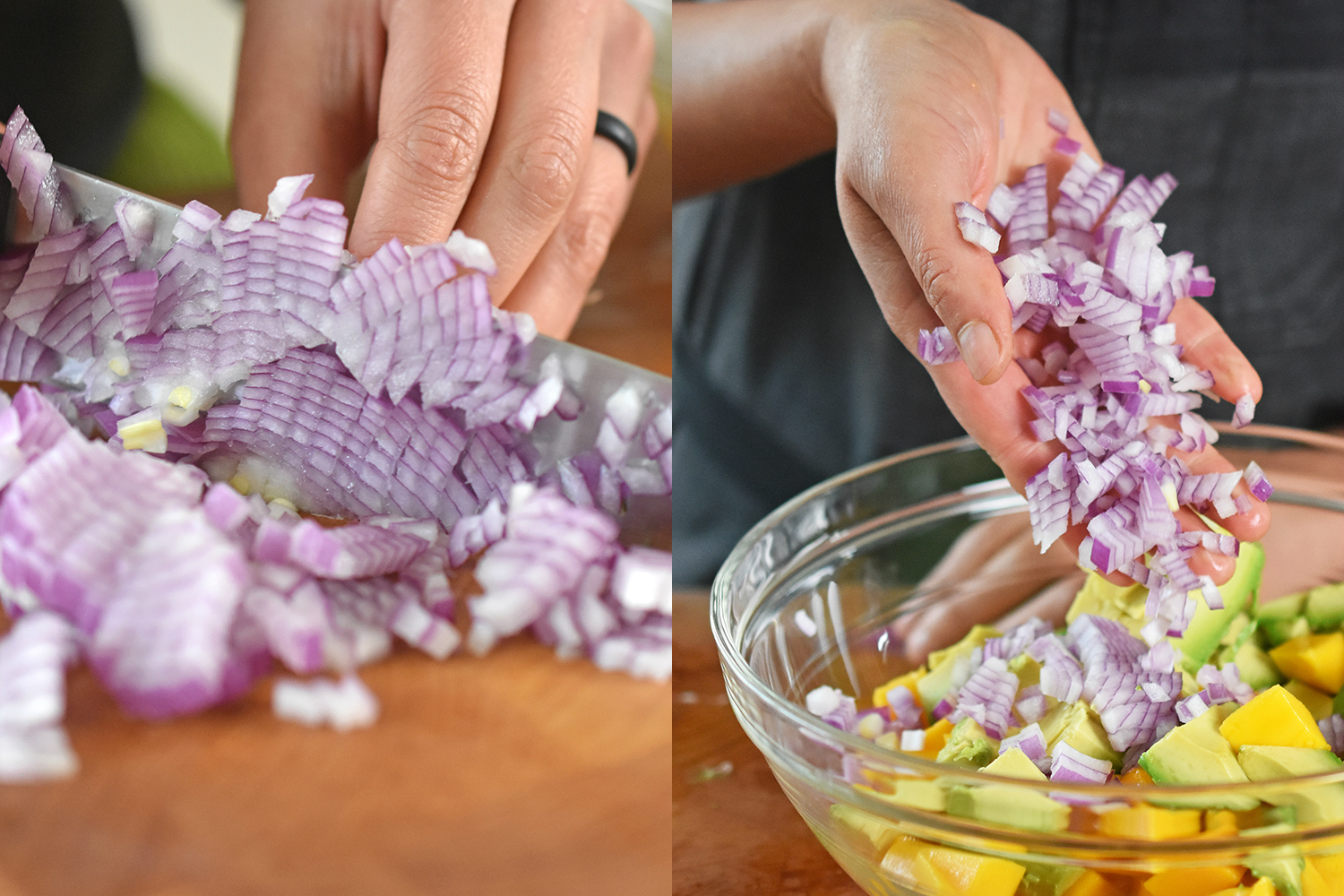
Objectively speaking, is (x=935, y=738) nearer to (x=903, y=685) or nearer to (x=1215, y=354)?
(x=903, y=685)

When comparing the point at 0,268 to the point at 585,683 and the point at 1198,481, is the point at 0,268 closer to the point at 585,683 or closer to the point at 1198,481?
the point at 585,683

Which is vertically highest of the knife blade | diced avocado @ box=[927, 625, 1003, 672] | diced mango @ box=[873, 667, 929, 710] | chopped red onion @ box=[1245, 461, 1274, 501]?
the knife blade

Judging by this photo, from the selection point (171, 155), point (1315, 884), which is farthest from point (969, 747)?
point (171, 155)

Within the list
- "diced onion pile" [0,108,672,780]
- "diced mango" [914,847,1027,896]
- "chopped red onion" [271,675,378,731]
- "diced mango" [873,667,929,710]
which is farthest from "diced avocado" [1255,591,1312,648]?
"chopped red onion" [271,675,378,731]

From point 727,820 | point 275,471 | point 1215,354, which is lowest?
point 727,820

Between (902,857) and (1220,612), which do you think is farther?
(1220,612)

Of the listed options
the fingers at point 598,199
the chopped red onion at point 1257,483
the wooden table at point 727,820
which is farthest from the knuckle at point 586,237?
the chopped red onion at point 1257,483

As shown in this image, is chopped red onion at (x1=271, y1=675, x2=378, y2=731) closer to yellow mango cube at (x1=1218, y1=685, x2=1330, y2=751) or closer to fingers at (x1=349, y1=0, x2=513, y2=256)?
fingers at (x1=349, y1=0, x2=513, y2=256)
